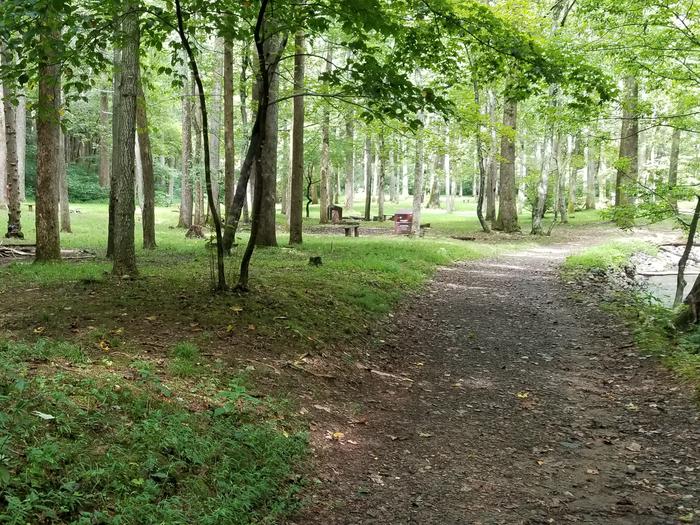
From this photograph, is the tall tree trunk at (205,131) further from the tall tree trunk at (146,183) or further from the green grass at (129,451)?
the tall tree trunk at (146,183)

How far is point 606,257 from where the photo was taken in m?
16.2

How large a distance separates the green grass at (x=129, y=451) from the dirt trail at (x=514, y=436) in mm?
531

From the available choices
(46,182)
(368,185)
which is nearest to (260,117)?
(46,182)

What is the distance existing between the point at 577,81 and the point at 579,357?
3870 millimetres

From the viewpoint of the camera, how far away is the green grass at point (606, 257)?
14.9 meters

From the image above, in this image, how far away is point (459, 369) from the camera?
7.16m

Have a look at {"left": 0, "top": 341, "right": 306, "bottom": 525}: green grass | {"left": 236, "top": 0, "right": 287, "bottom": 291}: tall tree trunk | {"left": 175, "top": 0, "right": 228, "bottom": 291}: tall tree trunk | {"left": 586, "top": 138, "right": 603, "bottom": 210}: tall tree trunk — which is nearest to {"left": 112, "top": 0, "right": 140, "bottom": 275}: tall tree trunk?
{"left": 175, "top": 0, "right": 228, "bottom": 291}: tall tree trunk

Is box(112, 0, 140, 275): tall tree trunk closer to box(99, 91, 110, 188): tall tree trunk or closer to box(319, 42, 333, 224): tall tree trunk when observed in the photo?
box(319, 42, 333, 224): tall tree trunk

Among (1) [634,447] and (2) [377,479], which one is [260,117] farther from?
(1) [634,447]

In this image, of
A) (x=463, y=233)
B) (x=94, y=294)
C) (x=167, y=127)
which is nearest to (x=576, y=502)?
(x=94, y=294)

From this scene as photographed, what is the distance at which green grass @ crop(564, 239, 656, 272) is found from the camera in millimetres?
14930

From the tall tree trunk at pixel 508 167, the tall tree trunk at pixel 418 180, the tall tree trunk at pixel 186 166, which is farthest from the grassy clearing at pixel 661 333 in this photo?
the tall tree trunk at pixel 186 166

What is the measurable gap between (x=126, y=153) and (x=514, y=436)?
6.82 m

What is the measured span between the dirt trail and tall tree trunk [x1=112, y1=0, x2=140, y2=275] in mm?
4365
